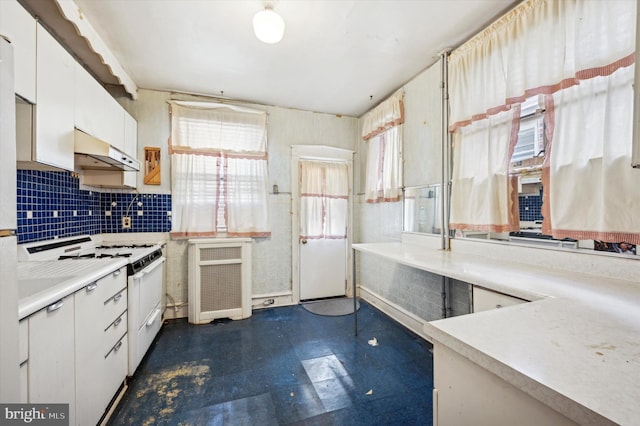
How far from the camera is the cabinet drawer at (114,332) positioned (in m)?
1.57

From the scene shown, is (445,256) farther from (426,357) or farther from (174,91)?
(174,91)

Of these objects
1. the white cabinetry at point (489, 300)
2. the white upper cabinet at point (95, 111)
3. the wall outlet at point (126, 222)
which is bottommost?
the white cabinetry at point (489, 300)

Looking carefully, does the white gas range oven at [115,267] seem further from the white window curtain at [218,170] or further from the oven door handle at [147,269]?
the white window curtain at [218,170]

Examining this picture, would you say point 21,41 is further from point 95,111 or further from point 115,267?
point 115,267

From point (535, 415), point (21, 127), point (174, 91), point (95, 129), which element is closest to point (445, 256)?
point (535, 415)

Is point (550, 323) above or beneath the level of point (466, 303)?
above

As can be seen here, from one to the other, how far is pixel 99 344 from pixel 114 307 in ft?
0.86

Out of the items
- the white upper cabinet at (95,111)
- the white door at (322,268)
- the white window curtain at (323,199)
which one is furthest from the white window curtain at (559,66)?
the white upper cabinet at (95,111)

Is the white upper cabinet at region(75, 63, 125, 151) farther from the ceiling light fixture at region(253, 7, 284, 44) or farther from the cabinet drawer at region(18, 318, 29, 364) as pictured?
the cabinet drawer at region(18, 318, 29, 364)

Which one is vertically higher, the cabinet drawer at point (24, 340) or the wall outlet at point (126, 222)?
the wall outlet at point (126, 222)

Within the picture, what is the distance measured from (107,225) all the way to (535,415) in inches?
143

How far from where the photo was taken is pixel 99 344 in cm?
149

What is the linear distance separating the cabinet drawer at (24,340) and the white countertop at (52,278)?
34 millimetres

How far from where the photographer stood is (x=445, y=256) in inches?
81.5
